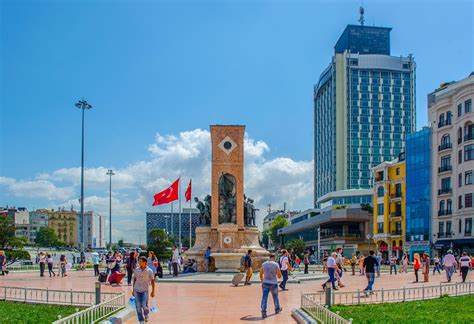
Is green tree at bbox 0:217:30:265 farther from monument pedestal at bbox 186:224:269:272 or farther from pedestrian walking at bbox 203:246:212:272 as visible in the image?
pedestrian walking at bbox 203:246:212:272

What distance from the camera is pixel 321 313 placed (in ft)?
41.3

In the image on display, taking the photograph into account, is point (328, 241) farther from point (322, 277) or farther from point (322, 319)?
point (322, 319)

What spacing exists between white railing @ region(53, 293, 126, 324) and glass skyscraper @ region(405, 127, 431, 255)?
53.3 m

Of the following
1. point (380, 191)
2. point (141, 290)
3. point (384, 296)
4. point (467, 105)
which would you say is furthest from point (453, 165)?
point (141, 290)

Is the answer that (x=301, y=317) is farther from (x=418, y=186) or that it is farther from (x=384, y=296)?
(x=418, y=186)

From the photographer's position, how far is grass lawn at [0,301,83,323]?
13734 millimetres

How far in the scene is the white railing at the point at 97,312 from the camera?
11079 millimetres

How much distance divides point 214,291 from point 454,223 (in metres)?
42.8

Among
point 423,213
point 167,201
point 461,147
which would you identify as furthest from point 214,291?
point 423,213

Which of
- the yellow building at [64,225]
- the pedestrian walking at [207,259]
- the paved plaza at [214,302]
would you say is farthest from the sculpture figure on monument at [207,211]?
the yellow building at [64,225]

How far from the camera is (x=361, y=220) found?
85750mm

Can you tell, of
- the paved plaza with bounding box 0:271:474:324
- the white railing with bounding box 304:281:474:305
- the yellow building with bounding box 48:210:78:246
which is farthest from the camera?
the yellow building with bounding box 48:210:78:246

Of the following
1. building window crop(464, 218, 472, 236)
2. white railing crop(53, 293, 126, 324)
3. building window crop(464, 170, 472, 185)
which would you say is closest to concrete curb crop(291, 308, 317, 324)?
white railing crop(53, 293, 126, 324)

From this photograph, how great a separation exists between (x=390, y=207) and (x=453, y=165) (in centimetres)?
1531
